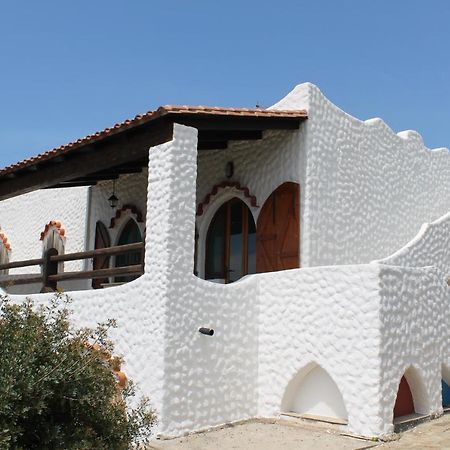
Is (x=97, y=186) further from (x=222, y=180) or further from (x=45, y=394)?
(x=45, y=394)

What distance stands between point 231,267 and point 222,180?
5.66 feet

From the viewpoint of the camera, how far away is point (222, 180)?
12.0 m

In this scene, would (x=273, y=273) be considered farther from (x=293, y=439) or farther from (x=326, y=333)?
(x=293, y=439)

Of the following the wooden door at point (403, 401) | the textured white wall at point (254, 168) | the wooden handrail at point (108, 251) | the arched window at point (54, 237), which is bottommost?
the wooden door at point (403, 401)

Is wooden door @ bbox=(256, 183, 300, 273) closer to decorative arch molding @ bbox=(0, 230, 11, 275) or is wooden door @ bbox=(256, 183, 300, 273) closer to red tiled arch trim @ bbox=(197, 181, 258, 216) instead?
red tiled arch trim @ bbox=(197, 181, 258, 216)

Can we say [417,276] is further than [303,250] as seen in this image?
No

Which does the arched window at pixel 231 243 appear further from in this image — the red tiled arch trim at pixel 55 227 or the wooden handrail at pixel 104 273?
the red tiled arch trim at pixel 55 227

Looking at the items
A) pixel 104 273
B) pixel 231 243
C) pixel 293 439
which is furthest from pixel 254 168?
pixel 293 439

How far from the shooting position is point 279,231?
35.6ft

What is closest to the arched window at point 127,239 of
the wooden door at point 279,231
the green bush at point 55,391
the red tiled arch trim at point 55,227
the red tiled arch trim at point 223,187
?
the red tiled arch trim at point 223,187

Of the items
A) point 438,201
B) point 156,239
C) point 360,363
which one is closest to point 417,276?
point 360,363

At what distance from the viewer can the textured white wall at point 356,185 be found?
34.5 feet

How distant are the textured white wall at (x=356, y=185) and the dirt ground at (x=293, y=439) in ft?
9.70

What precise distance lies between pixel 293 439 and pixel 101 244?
8146 millimetres
